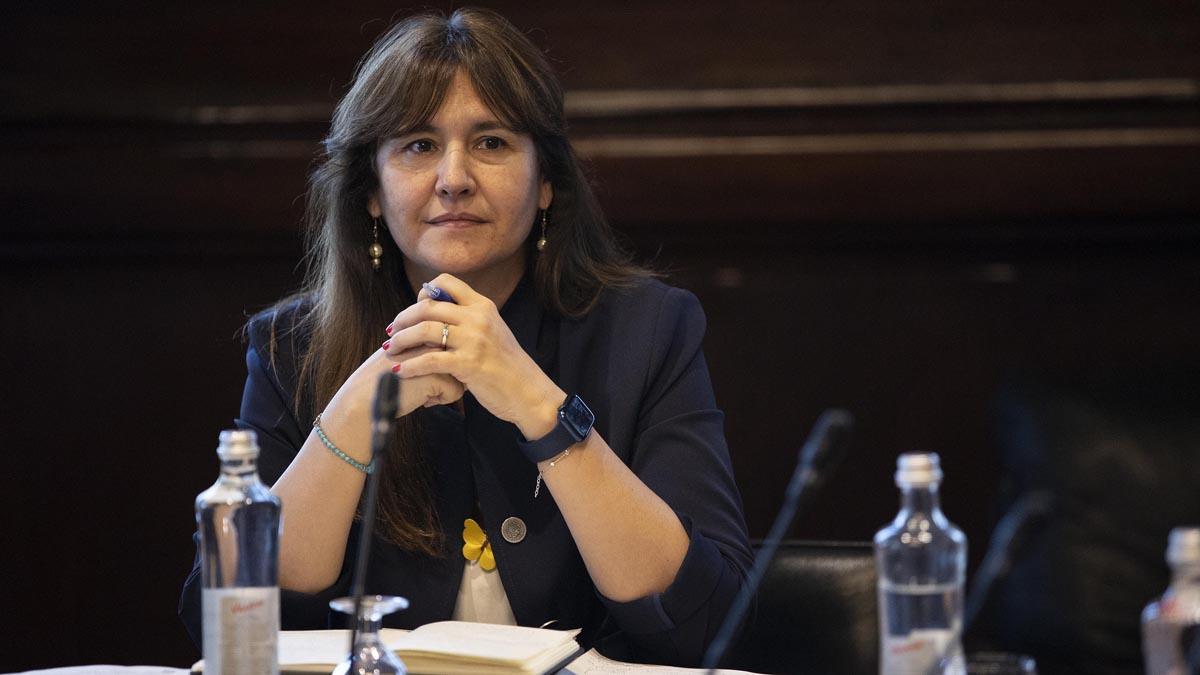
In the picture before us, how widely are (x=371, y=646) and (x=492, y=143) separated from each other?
938 millimetres

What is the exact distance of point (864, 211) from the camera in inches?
115

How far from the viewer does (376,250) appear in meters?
2.13

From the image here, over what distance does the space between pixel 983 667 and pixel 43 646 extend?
2.46 meters

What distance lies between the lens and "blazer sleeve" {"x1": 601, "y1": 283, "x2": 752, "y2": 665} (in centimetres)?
174

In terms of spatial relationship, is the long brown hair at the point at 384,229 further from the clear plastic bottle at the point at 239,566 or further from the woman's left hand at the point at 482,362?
the clear plastic bottle at the point at 239,566

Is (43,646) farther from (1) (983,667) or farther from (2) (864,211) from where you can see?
(1) (983,667)

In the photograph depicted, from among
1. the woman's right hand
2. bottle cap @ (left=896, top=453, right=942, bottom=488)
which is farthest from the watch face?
bottle cap @ (left=896, top=453, right=942, bottom=488)

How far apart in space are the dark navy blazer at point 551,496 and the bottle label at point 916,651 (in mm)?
556

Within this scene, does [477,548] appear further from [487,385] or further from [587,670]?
[587,670]

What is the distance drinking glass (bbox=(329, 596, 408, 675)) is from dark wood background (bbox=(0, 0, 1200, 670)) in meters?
1.68

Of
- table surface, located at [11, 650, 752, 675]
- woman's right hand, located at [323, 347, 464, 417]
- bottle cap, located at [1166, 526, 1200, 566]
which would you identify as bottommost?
table surface, located at [11, 650, 752, 675]

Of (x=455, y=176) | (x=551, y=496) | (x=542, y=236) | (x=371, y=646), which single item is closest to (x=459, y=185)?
(x=455, y=176)

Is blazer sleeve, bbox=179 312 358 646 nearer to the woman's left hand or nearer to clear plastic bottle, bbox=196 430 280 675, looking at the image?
the woman's left hand

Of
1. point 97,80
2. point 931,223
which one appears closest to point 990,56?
point 931,223
